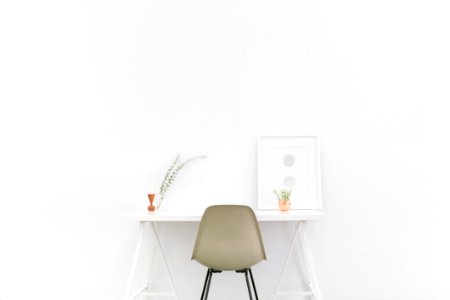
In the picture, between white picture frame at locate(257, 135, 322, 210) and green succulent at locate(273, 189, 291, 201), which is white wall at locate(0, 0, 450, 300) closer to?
white picture frame at locate(257, 135, 322, 210)

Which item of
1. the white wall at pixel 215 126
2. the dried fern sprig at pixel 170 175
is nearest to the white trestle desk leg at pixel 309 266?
the white wall at pixel 215 126

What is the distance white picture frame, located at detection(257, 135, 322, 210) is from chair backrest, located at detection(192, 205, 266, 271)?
0.40m

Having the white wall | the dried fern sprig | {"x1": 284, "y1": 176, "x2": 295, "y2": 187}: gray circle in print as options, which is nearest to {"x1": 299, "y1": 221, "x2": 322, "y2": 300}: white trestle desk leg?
the white wall

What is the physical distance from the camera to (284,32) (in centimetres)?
274

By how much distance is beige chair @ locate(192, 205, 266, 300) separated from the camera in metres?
2.05

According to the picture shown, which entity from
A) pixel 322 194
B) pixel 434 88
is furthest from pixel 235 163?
pixel 434 88

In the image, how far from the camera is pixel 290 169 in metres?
2.54

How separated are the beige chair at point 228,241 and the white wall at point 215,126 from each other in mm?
471

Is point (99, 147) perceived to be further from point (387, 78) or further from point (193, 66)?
point (387, 78)

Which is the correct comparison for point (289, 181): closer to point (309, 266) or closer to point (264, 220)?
point (264, 220)

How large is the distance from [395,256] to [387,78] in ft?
4.35

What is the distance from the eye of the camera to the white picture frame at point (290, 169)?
2.50 meters

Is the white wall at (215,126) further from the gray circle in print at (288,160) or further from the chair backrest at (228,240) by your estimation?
the chair backrest at (228,240)

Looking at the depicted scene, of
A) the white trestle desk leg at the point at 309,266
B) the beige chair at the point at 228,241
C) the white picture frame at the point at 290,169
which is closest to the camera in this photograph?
the beige chair at the point at 228,241
